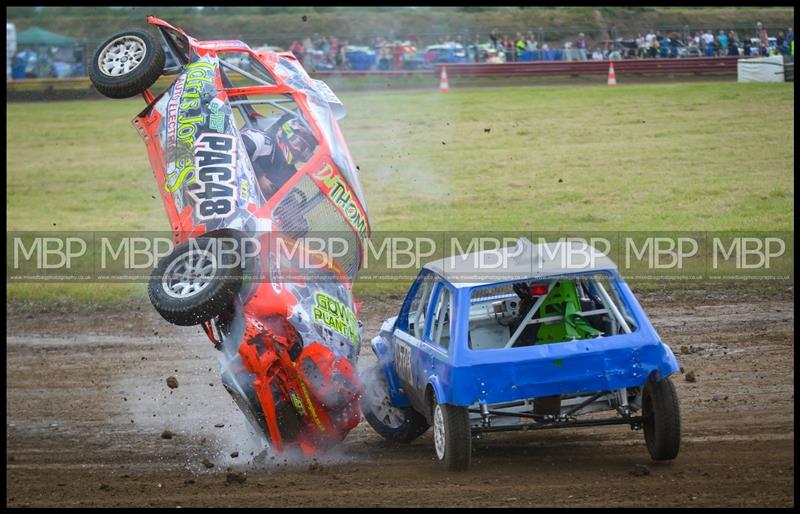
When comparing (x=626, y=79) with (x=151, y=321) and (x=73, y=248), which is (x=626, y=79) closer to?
(x=73, y=248)

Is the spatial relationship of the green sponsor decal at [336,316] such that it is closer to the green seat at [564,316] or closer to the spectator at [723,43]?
the green seat at [564,316]

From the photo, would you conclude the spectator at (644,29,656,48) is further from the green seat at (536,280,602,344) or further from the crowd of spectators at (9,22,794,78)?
the green seat at (536,280,602,344)

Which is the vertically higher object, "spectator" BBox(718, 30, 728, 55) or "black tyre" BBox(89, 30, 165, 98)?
"black tyre" BBox(89, 30, 165, 98)

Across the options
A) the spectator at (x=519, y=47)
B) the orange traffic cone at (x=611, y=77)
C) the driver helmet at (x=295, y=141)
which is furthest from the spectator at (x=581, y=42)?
the driver helmet at (x=295, y=141)

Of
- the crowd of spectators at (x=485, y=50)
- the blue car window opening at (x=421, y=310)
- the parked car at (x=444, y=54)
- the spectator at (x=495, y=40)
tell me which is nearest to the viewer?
the blue car window opening at (x=421, y=310)

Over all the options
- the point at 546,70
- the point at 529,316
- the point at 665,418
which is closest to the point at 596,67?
the point at 546,70

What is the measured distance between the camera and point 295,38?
1731 inches

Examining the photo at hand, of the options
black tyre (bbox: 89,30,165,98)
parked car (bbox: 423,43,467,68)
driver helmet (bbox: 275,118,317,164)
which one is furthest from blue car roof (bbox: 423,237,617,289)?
parked car (bbox: 423,43,467,68)

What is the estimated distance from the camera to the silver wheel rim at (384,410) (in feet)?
26.9

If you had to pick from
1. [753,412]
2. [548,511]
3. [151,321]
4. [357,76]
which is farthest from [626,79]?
[548,511]

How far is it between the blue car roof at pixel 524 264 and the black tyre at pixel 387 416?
1.09m

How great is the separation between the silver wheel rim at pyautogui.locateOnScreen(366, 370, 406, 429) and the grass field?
721 cm

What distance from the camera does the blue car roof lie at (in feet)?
23.2

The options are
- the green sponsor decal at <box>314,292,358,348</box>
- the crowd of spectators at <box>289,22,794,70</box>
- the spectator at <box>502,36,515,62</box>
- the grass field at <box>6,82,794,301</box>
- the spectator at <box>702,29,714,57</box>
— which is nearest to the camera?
the green sponsor decal at <box>314,292,358,348</box>
